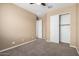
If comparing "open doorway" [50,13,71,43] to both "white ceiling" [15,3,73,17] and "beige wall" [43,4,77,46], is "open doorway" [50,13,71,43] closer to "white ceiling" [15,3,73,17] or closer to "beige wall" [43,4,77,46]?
"beige wall" [43,4,77,46]

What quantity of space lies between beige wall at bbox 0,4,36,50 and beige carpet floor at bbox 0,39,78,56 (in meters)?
0.14

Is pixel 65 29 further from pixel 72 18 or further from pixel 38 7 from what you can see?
pixel 38 7

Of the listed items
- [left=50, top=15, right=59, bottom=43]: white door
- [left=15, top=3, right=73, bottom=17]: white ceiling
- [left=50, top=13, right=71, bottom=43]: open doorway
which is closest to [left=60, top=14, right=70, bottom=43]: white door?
[left=50, top=13, right=71, bottom=43]: open doorway

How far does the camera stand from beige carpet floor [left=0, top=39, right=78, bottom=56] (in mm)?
1936

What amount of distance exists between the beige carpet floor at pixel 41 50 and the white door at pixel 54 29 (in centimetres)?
20

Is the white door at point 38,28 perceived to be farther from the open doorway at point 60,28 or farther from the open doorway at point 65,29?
the open doorway at point 65,29

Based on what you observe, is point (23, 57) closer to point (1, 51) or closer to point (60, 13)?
point (1, 51)

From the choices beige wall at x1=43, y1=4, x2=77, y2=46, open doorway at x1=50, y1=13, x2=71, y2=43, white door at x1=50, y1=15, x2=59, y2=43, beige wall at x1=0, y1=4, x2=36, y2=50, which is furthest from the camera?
white door at x1=50, y1=15, x2=59, y2=43

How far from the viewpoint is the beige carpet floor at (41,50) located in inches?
76.2

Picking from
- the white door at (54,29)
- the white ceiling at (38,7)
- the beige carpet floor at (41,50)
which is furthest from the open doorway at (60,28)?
the white ceiling at (38,7)

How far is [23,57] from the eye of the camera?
6.28 feet

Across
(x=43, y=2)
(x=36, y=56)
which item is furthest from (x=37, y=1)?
(x=36, y=56)

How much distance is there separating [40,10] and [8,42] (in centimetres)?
99

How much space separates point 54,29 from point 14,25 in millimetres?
986
